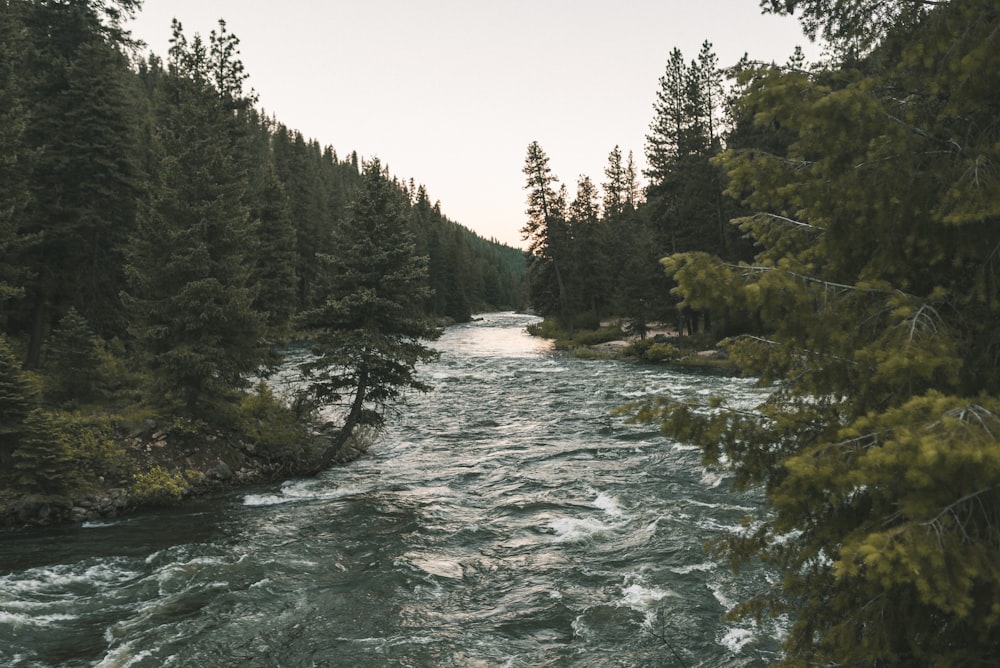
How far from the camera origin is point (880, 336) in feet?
14.8

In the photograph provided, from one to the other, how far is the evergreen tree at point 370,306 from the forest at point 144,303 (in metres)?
0.06

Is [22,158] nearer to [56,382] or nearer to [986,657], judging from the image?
[56,382]

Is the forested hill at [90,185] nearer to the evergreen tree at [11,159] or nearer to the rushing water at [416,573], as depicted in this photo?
the evergreen tree at [11,159]

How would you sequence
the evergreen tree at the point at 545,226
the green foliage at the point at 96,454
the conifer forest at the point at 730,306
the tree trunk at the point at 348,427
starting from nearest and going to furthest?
the conifer forest at the point at 730,306, the green foliage at the point at 96,454, the tree trunk at the point at 348,427, the evergreen tree at the point at 545,226

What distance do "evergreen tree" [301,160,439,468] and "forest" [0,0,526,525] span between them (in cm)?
6

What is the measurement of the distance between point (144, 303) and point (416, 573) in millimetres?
11958

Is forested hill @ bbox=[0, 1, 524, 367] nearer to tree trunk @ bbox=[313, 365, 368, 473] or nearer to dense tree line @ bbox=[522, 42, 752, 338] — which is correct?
tree trunk @ bbox=[313, 365, 368, 473]

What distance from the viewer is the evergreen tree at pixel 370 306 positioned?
17.8 m

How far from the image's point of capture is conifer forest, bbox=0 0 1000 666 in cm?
398

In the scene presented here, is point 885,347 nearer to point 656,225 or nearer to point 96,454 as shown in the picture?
point 96,454

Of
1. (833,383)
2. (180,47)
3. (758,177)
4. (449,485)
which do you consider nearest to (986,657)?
(833,383)

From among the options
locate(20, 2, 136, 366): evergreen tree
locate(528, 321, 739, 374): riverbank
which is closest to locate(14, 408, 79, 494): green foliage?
locate(20, 2, 136, 366): evergreen tree

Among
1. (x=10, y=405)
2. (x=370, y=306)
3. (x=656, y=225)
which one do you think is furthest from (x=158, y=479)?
(x=656, y=225)

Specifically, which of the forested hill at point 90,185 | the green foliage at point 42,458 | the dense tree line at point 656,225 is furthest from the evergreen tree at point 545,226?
the green foliage at point 42,458
